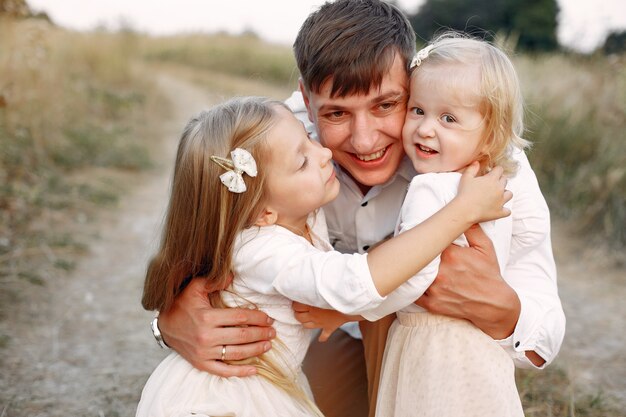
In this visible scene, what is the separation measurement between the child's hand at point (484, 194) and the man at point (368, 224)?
0.42ft

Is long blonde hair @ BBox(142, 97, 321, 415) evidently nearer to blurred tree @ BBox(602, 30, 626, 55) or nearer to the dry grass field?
the dry grass field

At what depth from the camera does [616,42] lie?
22.6 ft

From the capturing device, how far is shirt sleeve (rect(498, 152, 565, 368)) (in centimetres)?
209

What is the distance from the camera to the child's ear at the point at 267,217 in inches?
81.2

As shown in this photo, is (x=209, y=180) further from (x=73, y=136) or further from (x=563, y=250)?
(x=73, y=136)

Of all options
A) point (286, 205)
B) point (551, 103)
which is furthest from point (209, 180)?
point (551, 103)

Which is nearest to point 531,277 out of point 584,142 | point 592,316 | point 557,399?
point 557,399

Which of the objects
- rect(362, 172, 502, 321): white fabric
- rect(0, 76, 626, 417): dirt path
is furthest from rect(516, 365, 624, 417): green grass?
rect(362, 172, 502, 321): white fabric

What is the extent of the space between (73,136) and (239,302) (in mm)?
5897

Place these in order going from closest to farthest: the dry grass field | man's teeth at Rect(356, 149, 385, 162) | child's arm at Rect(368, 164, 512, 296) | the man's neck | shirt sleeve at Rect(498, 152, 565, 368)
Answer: child's arm at Rect(368, 164, 512, 296), shirt sleeve at Rect(498, 152, 565, 368), man's teeth at Rect(356, 149, 385, 162), the man's neck, the dry grass field

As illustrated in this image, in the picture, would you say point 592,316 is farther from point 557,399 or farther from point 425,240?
point 425,240

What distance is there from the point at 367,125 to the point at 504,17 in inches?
1549

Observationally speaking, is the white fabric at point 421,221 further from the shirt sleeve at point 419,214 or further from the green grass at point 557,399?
the green grass at point 557,399

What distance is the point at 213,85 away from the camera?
671 inches
